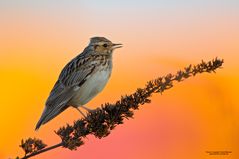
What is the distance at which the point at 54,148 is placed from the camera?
4.92 meters

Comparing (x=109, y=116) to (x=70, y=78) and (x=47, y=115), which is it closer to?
(x=47, y=115)

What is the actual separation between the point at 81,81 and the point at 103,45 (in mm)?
1455

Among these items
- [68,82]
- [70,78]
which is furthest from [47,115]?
[70,78]

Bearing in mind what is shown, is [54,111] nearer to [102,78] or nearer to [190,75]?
[102,78]

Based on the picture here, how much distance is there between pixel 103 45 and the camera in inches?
438

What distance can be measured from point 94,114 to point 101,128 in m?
0.22

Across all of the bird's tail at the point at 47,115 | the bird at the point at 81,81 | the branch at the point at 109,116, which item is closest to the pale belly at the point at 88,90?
the bird at the point at 81,81

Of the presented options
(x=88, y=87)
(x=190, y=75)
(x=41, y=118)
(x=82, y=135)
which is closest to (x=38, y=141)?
(x=82, y=135)

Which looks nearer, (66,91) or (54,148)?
(54,148)

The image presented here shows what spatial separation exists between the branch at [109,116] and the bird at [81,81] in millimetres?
3246

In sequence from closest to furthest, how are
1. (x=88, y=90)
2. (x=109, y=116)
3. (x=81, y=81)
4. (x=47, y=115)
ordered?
(x=109, y=116), (x=47, y=115), (x=88, y=90), (x=81, y=81)

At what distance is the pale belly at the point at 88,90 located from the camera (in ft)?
32.6

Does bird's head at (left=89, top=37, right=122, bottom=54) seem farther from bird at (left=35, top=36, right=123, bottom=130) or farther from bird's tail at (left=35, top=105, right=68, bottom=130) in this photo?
bird's tail at (left=35, top=105, right=68, bottom=130)

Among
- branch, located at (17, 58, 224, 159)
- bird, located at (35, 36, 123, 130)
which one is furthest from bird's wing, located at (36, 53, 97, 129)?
branch, located at (17, 58, 224, 159)
